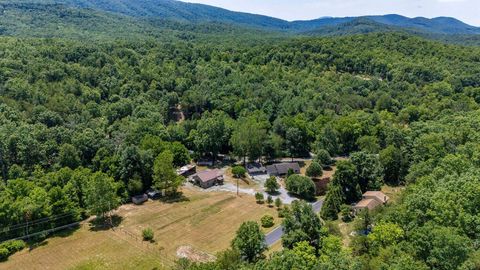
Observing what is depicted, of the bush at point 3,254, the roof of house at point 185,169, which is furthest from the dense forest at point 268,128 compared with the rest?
the bush at point 3,254

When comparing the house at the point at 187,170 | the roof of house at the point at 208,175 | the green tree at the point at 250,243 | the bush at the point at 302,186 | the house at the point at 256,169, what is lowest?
the house at the point at 187,170

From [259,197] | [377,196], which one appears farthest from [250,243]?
[377,196]

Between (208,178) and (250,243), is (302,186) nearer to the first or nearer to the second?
(208,178)

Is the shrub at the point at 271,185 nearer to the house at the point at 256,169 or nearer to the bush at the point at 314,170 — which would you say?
the bush at the point at 314,170

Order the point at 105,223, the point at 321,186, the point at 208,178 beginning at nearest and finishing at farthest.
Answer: the point at 105,223, the point at 321,186, the point at 208,178

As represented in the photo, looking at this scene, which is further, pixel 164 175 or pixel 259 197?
pixel 164 175

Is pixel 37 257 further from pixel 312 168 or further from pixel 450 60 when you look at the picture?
pixel 450 60
